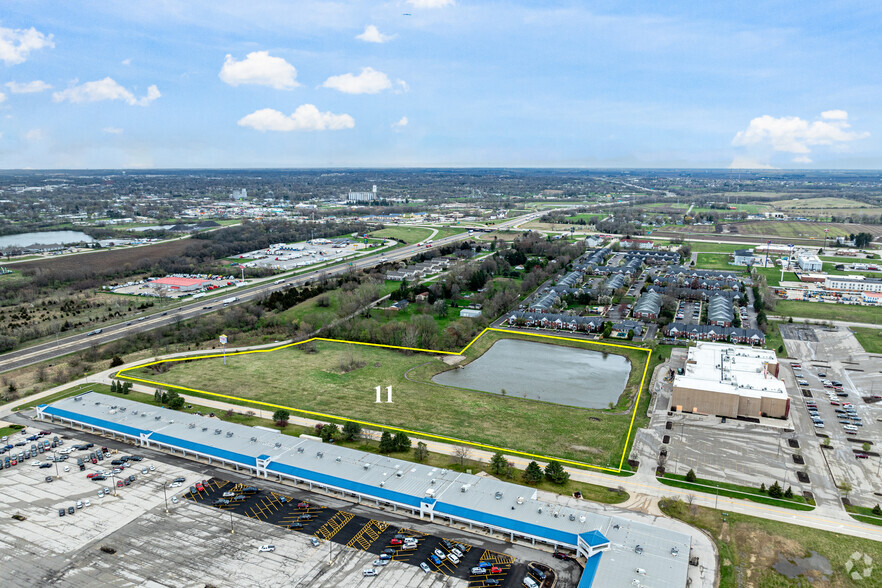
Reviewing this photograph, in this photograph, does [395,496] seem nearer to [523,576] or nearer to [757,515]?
[523,576]

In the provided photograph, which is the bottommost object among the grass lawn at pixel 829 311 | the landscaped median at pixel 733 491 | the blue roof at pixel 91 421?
the landscaped median at pixel 733 491

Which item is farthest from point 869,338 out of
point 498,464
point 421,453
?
point 421,453

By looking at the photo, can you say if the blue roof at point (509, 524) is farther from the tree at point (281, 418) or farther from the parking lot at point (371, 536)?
the tree at point (281, 418)

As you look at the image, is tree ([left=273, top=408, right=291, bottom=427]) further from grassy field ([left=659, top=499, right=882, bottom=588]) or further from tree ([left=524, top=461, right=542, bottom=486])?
grassy field ([left=659, top=499, right=882, bottom=588])

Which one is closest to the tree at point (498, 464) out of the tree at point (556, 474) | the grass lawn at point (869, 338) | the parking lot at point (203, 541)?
the tree at point (556, 474)

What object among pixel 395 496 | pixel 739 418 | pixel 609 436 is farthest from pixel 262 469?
pixel 739 418

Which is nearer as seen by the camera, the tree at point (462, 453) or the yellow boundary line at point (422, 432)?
the tree at point (462, 453)
